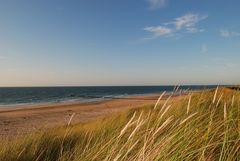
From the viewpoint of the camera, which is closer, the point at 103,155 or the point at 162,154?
the point at 162,154

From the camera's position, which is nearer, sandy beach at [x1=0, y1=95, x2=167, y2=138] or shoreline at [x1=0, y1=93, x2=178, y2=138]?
shoreline at [x1=0, y1=93, x2=178, y2=138]

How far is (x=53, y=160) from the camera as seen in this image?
4832 mm

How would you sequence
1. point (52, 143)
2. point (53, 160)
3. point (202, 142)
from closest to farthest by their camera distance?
1. point (202, 142)
2. point (53, 160)
3. point (52, 143)

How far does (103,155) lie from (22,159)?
1.90m

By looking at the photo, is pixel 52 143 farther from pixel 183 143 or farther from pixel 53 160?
pixel 183 143

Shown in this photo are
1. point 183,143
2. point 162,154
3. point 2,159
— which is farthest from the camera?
point 2,159

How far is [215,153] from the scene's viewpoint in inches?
119

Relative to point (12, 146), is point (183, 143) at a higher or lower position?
higher

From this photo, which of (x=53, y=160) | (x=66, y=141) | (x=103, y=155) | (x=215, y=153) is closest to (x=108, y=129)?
(x=66, y=141)

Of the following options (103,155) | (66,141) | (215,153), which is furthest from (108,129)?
(215,153)

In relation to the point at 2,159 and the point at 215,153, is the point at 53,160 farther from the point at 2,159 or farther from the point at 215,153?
the point at 215,153

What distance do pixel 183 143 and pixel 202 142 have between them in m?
0.48

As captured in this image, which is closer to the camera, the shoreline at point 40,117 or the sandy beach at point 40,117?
the shoreline at point 40,117

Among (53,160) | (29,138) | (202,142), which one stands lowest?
(53,160)
